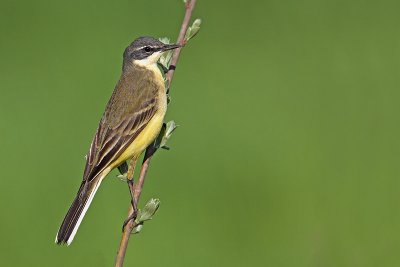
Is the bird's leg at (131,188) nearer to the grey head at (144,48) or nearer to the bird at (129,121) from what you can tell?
the bird at (129,121)

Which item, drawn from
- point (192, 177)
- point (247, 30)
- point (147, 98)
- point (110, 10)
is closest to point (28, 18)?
point (110, 10)

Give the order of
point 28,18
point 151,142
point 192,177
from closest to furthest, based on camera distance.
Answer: point 151,142, point 192,177, point 28,18

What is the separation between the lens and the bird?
20.0 feet

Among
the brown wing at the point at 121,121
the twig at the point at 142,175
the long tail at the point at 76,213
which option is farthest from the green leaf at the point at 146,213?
the brown wing at the point at 121,121

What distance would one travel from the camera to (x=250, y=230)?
9.79 metres

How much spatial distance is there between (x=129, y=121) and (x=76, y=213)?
99 centimetres

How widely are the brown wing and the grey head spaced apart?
17 cm

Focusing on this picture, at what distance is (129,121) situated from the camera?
659 centimetres

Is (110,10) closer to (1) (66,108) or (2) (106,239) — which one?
(1) (66,108)

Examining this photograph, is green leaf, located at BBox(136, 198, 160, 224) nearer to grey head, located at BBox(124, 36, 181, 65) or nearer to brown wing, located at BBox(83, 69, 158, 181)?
brown wing, located at BBox(83, 69, 158, 181)

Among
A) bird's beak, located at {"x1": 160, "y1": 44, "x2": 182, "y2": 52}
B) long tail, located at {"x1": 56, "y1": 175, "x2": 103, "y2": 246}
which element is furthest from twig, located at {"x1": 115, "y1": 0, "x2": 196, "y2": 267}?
long tail, located at {"x1": 56, "y1": 175, "x2": 103, "y2": 246}

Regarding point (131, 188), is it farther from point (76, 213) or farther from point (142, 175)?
point (142, 175)

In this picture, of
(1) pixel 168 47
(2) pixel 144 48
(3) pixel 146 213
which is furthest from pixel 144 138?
(3) pixel 146 213

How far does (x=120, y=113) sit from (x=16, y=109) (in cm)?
543
